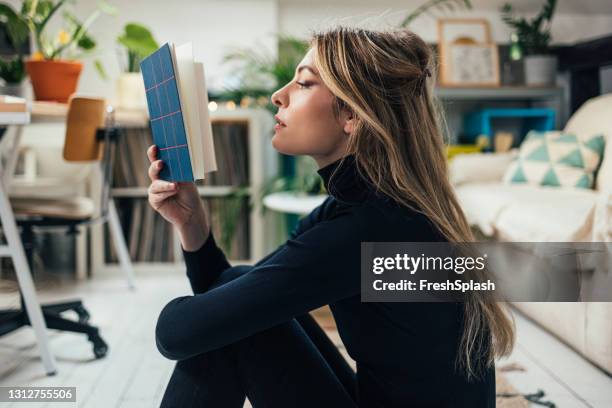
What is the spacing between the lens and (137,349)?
1.74 meters

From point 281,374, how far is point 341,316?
12cm

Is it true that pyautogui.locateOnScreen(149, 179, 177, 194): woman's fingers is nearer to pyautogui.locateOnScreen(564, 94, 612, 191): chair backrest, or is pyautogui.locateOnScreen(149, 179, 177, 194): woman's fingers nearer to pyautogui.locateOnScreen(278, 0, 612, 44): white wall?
pyautogui.locateOnScreen(564, 94, 612, 191): chair backrest

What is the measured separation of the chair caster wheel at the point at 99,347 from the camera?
165cm

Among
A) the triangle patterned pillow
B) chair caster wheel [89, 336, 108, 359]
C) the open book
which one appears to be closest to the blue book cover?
the open book

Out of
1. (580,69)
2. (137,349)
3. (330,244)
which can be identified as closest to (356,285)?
(330,244)

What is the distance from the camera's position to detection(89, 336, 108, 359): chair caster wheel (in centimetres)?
165

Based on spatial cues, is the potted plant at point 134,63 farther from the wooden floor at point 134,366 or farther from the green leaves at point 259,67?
the wooden floor at point 134,366

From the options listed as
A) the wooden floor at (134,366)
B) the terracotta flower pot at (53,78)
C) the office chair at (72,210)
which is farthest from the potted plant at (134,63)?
the wooden floor at (134,366)

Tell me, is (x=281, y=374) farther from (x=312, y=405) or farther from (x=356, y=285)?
(x=356, y=285)

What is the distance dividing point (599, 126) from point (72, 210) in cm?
217

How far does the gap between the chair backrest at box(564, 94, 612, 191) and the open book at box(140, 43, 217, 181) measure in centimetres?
196

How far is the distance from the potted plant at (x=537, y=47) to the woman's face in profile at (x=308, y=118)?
2782mm

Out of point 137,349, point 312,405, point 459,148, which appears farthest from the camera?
point 459,148

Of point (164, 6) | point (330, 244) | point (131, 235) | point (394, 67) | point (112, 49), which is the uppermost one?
point (164, 6)
